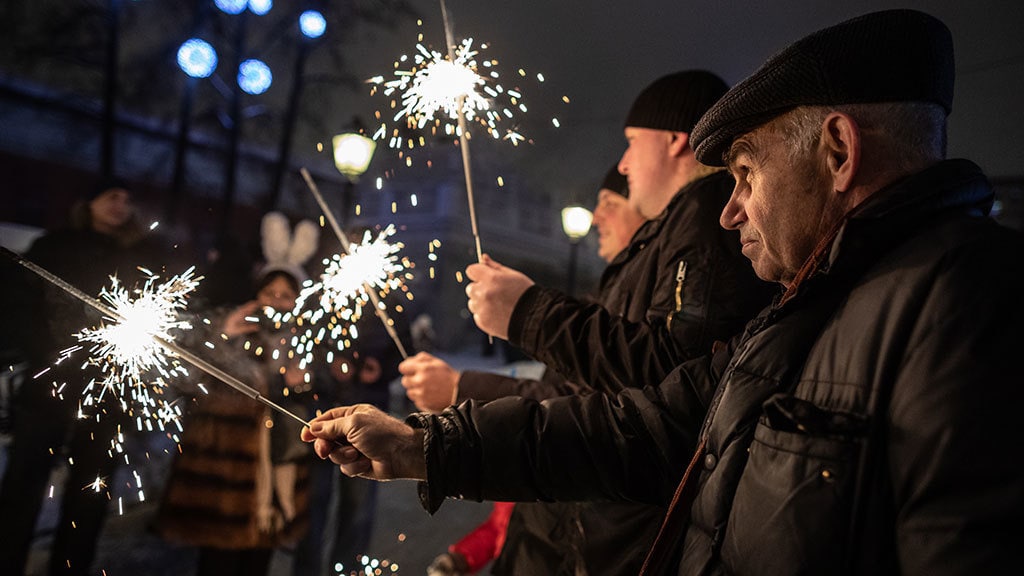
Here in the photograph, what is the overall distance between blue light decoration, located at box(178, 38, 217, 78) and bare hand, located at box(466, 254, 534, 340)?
8064 millimetres

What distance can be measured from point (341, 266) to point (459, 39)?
1.14 meters

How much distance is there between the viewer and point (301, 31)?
9.63 m

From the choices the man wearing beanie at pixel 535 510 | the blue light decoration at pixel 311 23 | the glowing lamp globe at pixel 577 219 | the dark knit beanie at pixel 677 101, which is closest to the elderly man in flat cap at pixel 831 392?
the man wearing beanie at pixel 535 510

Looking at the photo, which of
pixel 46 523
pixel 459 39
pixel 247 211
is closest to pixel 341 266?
pixel 459 39

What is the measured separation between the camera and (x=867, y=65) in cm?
113

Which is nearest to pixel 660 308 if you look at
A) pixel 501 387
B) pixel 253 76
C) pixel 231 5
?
pixel 501 387

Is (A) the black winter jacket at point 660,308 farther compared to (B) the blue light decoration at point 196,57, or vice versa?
(B) the blue light decoration at point 196,57

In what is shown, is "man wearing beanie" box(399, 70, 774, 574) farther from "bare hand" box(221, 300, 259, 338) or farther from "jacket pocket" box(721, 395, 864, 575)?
"bare hand" box(221, 300, 259, 338)

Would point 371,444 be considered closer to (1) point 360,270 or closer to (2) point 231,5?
(1) point 360,270

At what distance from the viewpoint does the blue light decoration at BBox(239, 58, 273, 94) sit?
9258mm

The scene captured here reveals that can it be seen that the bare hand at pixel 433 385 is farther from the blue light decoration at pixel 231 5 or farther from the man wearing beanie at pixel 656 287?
the blue light decoration at pixel 231 5

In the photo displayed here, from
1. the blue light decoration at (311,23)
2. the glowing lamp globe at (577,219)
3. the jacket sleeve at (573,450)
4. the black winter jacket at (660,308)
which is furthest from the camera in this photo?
the blue light decoration at (311,23)

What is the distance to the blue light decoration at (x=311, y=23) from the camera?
9555mm

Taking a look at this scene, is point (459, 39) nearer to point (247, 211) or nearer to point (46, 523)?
point (46, 523)
